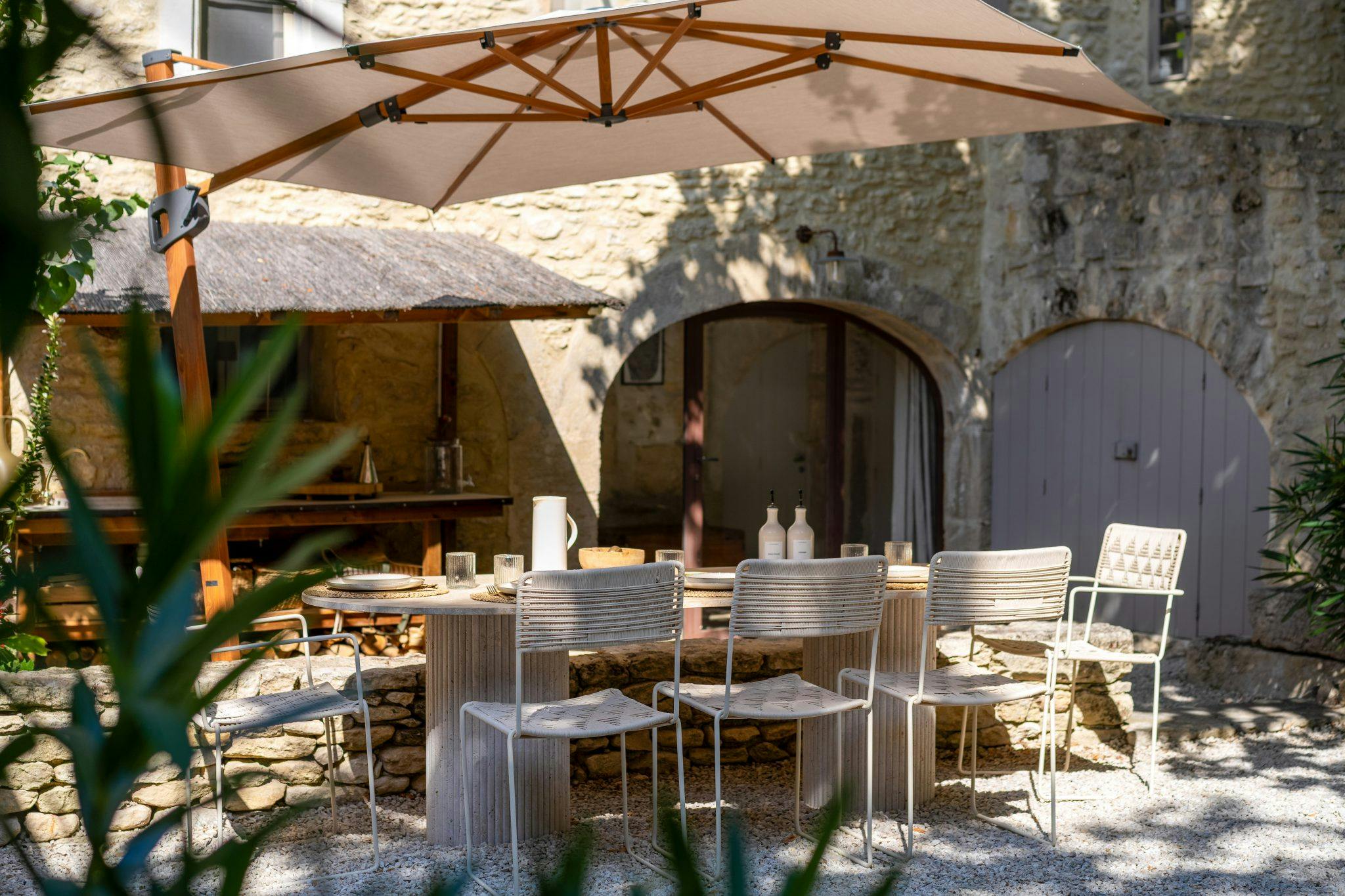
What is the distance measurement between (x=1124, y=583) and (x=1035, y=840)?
1217 mm

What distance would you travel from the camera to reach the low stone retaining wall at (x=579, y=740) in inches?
158

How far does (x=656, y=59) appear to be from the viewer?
364 cm

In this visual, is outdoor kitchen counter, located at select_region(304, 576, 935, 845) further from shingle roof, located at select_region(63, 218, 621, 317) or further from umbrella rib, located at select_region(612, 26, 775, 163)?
shingle roof, located at select_region(63, 218, 621, 317)

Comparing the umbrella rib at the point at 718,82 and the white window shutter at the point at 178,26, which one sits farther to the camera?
the white window shutter at the point at 178,26

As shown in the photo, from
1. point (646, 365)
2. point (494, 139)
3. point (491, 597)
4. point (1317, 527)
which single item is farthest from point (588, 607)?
point (646, 365)

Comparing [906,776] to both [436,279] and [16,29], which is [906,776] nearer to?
[436,279]

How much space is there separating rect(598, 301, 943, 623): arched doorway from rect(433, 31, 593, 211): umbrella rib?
2.89 metres

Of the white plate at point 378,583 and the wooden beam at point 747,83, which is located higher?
the wooden beam at point 747,83

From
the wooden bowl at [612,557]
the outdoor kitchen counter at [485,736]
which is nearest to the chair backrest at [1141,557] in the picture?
the outdoor kitchen counter at [485,736]

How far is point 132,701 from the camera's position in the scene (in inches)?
20.4

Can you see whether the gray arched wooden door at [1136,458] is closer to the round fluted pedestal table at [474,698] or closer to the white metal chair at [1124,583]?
the white metal chair at [1124,583]

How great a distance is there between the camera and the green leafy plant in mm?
5941

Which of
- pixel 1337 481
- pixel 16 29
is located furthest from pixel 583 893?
pixel 1337 481

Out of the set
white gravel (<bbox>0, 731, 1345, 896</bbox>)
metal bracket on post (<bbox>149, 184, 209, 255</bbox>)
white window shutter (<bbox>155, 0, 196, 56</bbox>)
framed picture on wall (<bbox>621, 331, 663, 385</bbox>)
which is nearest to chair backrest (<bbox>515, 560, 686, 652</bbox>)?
white gravel (<bbox>0, 731, 1345, 896</bbox>)
